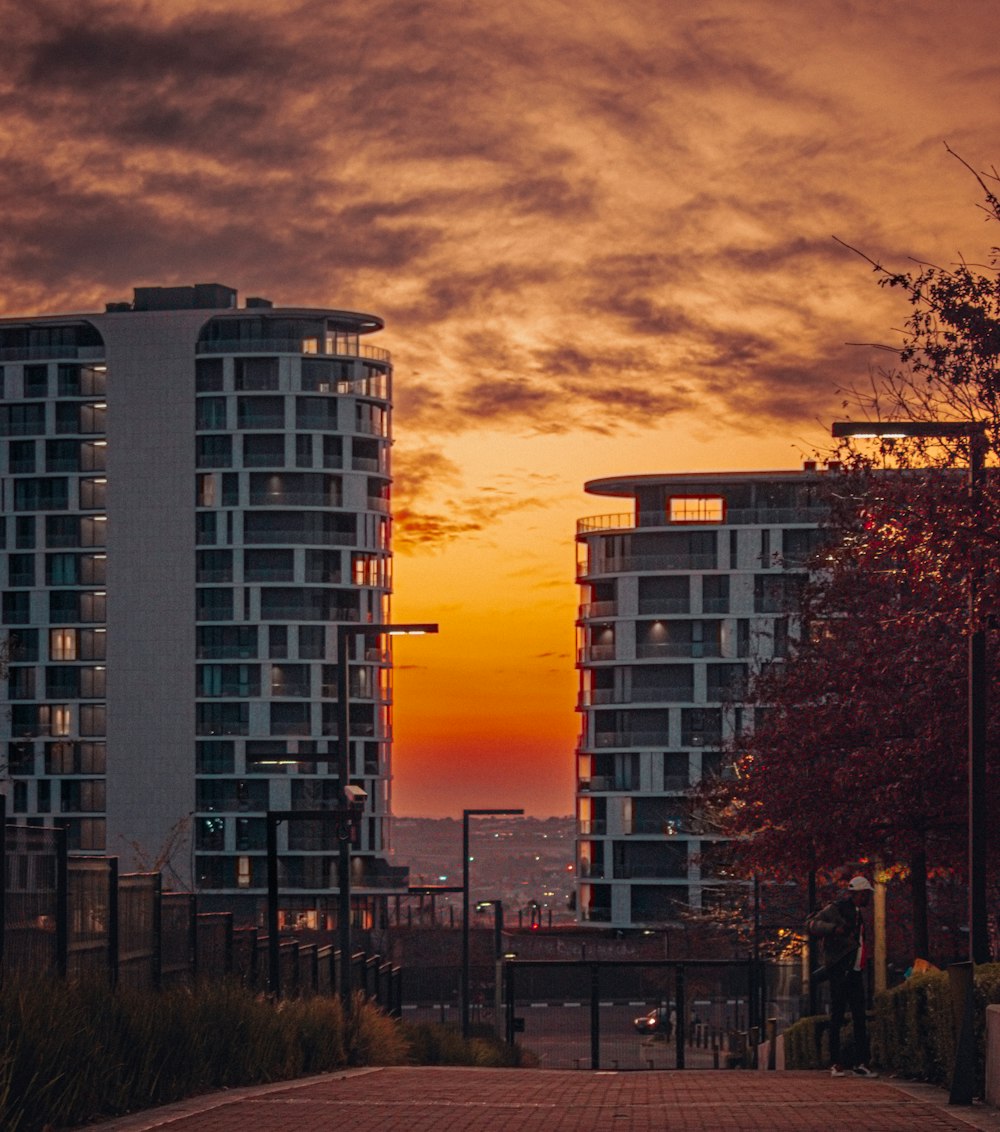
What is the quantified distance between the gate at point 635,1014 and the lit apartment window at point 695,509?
931 inches

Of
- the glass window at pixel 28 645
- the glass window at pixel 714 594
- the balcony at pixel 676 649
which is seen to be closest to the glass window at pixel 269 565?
the glass window at pixel 28 645

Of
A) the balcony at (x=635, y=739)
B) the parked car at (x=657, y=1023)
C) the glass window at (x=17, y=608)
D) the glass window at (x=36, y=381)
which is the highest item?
the glass window at (x=36, y=381)

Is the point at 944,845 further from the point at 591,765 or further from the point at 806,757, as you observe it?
the point at 591,765

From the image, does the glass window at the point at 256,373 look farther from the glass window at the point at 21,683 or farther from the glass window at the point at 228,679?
the glass window at the point at 21,683

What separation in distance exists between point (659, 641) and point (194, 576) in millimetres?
24762

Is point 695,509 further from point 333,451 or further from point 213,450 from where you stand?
point 213,450

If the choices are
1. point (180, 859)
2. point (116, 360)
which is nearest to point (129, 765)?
point (180, 859)

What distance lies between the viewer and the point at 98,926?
721 inches

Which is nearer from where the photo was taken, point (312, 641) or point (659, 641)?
point (659, 641)

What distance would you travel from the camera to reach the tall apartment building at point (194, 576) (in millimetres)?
107062

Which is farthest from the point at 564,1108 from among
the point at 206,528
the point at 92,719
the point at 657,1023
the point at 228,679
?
the point at 92,719

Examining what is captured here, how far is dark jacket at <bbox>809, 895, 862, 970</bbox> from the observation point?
19141 millimetres

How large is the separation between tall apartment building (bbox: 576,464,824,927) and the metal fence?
80555 millimetres

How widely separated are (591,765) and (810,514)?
17669 millimetres
